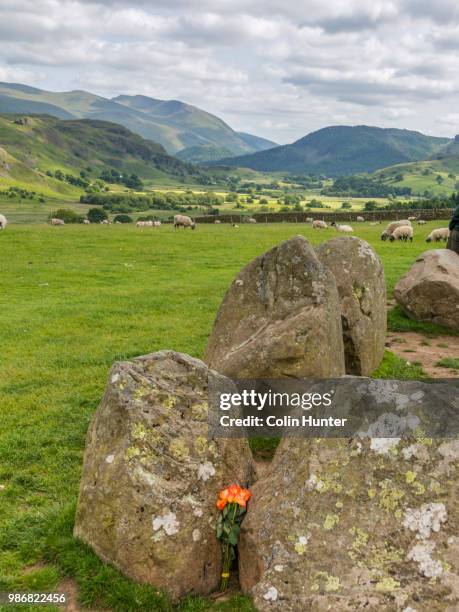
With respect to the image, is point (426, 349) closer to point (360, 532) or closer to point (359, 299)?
point (359, 299)

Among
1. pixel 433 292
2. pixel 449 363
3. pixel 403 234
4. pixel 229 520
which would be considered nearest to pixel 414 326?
pixel 433 292

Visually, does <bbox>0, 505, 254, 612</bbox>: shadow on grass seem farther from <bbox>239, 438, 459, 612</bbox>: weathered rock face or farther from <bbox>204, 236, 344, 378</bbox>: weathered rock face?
<bbox>204, 236, 344, 378</bbox>: weathered rock face

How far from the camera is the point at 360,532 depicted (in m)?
6.67

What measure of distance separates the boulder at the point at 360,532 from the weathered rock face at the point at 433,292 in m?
15.8

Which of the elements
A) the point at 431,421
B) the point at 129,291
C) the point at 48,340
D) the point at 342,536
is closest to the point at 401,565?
the point at 342,536

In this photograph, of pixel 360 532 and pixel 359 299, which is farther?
pixel 359 299

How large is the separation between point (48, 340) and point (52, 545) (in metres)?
12.5

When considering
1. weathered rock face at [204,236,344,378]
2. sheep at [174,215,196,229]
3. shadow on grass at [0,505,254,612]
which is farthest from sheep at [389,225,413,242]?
shadow on grass at [0,505,254,612]

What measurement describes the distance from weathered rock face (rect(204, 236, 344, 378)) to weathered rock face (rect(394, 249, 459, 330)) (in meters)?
10.1

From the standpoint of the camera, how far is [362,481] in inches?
272

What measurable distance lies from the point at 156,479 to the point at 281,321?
18.5 ft

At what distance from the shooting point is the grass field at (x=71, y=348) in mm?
7945

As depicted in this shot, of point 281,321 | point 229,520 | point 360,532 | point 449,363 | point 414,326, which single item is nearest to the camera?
point 360,532

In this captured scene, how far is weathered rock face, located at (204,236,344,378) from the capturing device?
37.5ft
